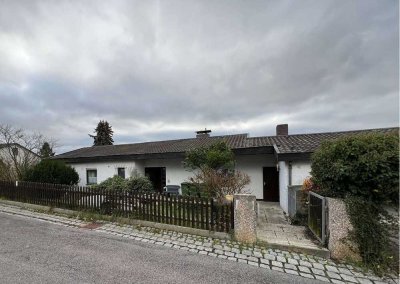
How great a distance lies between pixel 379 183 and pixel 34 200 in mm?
11646

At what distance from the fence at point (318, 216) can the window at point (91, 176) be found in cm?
1490

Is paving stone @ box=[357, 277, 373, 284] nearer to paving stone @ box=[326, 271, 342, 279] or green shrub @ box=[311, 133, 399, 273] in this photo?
paving stone @ box=[326, 271, 342, 279]

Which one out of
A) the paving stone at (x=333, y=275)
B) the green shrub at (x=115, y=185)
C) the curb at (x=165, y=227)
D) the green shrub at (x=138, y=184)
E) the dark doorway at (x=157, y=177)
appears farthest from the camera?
the dark doorway at (x=157, y=177)

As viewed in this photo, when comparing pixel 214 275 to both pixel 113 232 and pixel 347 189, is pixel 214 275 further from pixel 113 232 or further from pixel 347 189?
pixel 113 232

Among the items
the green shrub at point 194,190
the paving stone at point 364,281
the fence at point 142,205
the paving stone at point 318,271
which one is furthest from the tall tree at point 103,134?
the paving stone at point 364,281

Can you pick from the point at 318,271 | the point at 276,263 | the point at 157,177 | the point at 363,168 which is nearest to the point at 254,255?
the point at 276,263

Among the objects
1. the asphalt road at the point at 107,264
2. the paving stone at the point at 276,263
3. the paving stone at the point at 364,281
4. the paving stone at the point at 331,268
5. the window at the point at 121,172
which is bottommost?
the paving stone at the point at 364,281

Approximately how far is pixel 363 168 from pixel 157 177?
12699 millimetres

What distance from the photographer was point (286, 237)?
5.49m

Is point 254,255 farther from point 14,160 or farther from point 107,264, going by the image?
point 14,160

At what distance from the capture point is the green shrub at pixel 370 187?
3959 millimetres

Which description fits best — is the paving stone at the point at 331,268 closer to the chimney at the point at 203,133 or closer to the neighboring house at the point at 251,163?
the neighboring house at the point at 251,163

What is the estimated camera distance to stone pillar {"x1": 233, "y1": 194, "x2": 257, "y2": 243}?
529 centimetres

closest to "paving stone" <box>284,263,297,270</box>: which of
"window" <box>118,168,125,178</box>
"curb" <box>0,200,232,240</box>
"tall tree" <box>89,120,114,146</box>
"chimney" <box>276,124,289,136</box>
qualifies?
"curb" <box>0,200,232,240</box>
